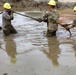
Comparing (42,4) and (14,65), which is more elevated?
(14,65)

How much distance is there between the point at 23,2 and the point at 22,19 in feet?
27.0

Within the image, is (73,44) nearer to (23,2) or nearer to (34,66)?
(34,66)

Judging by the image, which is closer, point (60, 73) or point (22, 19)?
point (60, 73)

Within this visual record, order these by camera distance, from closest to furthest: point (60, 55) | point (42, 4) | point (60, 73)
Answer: point (60, 73) < point (60, 55) < point (42, 4)

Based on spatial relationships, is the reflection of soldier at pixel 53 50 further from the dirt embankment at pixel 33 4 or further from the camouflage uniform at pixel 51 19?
the dirt embankment at pixel 33 4

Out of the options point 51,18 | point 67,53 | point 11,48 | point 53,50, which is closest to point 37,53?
point 53,50

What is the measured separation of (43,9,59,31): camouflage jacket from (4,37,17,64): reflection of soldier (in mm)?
1593

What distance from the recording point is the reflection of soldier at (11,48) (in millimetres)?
8422

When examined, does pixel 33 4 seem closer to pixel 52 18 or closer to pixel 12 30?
pixel 12 30

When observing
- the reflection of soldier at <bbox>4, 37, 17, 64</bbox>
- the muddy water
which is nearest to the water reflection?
the muddy water

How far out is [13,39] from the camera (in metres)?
10.7

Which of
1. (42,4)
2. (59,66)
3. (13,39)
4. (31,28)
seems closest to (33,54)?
(59,66)

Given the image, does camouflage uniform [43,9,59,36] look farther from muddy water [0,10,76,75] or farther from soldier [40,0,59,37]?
muddy water [0,10,76,75]

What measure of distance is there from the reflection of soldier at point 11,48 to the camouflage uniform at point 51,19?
61.0 inches
